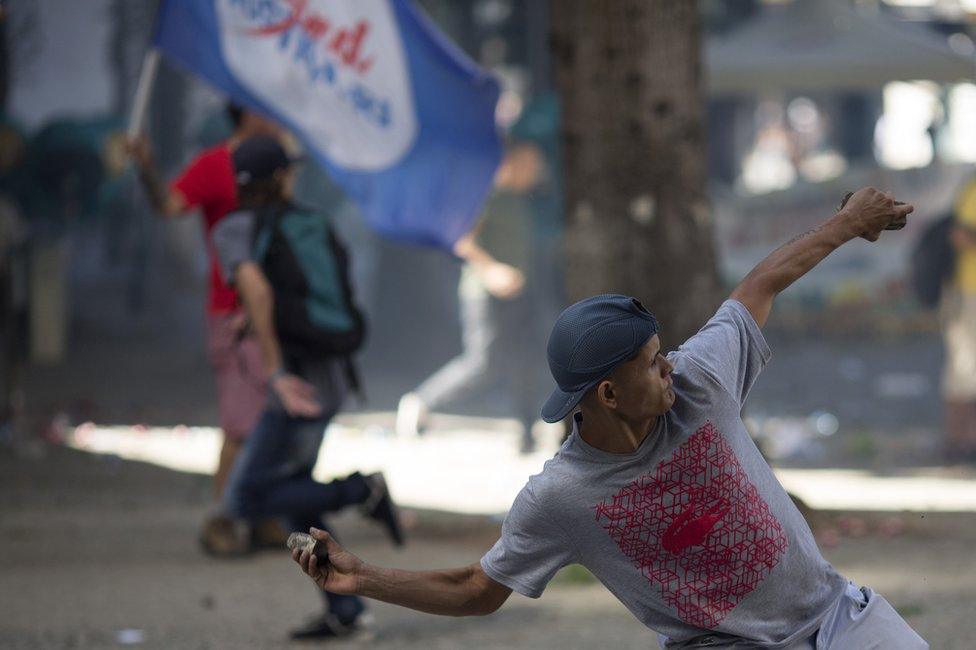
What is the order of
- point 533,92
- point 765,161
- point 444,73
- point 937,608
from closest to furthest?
1. point 937,608
2. point 444,73
3. point 533,92
4. point 765,161

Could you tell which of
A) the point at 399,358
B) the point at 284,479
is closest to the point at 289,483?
the point at 284,479

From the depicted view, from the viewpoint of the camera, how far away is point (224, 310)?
7.76m

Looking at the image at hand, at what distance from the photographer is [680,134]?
324 inches

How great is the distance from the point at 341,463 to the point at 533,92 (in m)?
4.60

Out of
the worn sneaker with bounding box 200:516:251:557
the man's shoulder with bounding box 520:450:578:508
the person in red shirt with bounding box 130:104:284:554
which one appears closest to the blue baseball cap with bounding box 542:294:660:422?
the man's shoulder with bounding box 520:450:578:508

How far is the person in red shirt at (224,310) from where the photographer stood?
298 inches

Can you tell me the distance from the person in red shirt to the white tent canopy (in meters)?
6.83

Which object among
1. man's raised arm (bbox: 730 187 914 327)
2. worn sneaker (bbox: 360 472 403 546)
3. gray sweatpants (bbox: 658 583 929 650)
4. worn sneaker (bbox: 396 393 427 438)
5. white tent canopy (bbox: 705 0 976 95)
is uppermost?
man's raised arm (bbox: 730 187 914 327)

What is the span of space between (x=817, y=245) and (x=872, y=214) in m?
0.14

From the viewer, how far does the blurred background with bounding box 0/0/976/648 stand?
23.4 ft

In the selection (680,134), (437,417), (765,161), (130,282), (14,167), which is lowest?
(765,161)

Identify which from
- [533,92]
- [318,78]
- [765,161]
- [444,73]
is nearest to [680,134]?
[444,73]

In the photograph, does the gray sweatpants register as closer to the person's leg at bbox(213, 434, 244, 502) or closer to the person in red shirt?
the person in red shirt

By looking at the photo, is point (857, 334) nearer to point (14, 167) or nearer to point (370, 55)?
point (14, 167)
